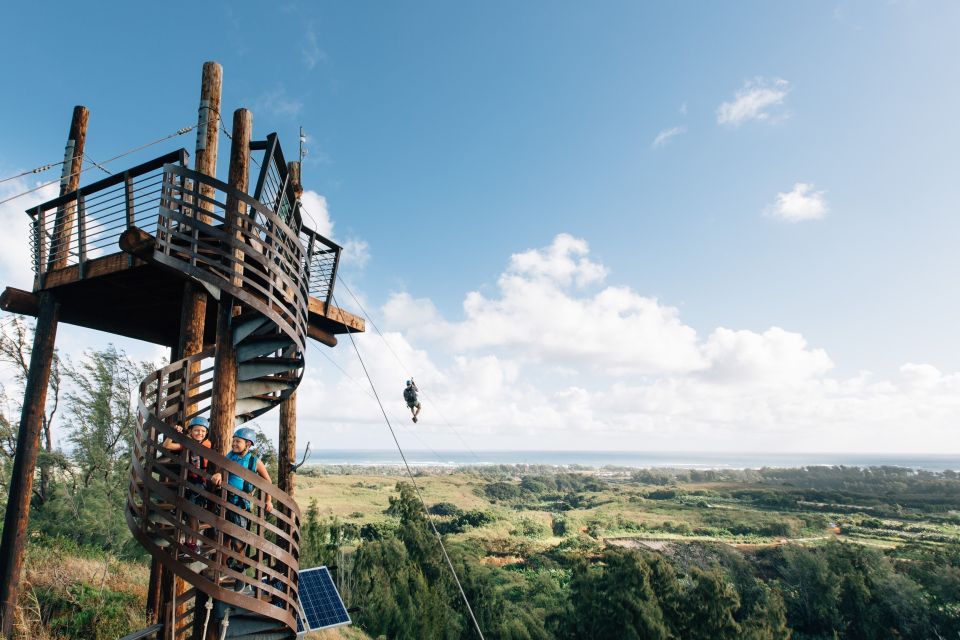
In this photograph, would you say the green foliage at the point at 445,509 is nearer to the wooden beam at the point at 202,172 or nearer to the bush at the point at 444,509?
the bush at the point at 444,509

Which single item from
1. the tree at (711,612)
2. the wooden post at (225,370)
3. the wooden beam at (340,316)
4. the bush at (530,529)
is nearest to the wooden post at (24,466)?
the wooden post at (225,370)

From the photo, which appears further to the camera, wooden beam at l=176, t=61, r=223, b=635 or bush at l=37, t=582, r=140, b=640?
bush at l=37, t=582, r=140, b=640

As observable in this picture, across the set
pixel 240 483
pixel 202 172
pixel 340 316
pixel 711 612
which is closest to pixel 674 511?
pixel 711 612

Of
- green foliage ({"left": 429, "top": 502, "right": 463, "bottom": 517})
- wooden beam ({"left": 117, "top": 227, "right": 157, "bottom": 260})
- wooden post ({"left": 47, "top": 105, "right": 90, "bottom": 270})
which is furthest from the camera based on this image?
green foliage ({"left": 429, "top": 502, "right": 463, "bottom": 517})

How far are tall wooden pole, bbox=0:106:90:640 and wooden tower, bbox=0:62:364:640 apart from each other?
0.02m

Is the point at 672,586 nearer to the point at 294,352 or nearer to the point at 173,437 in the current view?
the point at 294,352

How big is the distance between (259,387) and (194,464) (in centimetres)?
186

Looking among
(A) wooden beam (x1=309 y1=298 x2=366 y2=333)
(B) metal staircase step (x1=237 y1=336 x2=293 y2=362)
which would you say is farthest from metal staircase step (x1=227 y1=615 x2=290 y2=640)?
(A) wooden beam (x1=309 y1=298 x2=366 y2=333)

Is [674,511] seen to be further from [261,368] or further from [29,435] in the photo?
[29,435]

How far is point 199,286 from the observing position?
20.0 ft

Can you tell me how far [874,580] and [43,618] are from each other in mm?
37888

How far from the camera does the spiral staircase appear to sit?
459cm

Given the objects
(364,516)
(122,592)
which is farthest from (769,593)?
(364,516)

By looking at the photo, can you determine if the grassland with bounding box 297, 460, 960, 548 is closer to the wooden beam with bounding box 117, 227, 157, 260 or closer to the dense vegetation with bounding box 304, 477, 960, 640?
the dense vegetation with bounding box 304, 477, 960, 640
